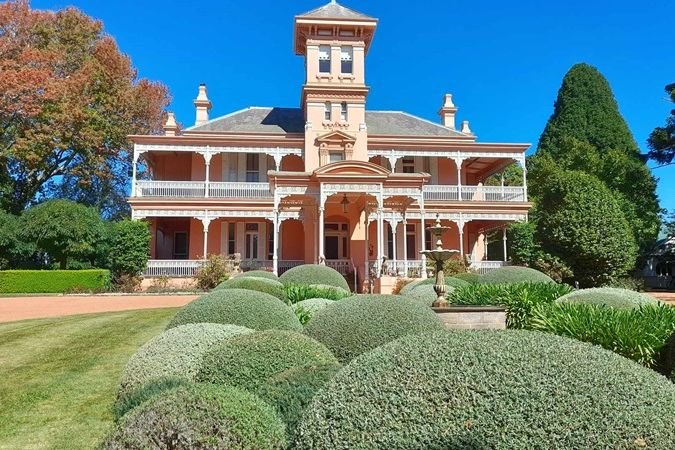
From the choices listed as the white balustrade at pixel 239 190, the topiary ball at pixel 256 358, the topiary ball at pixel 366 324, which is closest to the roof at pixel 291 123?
the white balustrade at pixel 239 190

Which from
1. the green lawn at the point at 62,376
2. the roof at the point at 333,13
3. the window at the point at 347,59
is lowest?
the green lawn at the point at 62,376

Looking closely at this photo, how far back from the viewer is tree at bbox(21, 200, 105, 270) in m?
26.8

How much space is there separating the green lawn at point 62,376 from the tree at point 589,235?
18930 mm

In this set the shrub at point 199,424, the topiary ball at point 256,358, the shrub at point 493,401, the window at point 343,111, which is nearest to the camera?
the shrub at point 493,401

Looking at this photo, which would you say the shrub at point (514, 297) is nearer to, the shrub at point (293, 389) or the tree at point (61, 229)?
the shrub at point (293, 389)

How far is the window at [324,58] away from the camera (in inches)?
1185

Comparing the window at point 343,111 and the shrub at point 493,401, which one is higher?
the window at point 343,111

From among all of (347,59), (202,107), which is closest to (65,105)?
(202,107)

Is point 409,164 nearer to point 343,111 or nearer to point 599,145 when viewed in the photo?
point 343,111

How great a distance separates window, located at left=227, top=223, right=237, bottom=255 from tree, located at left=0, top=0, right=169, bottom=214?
1133cm

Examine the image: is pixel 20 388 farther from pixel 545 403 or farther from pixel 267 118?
pixel 267 118

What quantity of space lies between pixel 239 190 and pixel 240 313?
2363 cm

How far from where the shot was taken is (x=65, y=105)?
31.4m

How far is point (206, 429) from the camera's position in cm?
288
